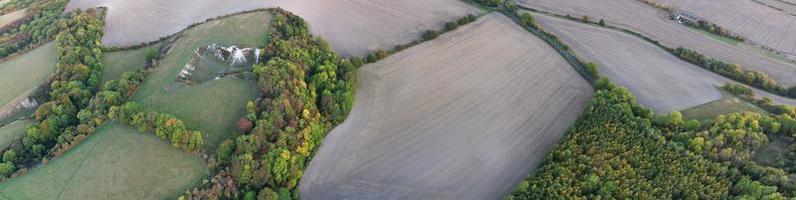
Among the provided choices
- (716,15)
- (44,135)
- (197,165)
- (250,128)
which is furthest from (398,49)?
→ (716,15)

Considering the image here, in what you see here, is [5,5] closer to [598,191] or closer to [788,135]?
[598,191]

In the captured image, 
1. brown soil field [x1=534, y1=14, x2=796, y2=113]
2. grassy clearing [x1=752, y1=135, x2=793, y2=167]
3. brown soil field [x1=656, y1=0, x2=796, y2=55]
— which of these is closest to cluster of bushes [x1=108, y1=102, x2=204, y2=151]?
brown soil field [x1=534, y1=14, x2=796, y2=113]

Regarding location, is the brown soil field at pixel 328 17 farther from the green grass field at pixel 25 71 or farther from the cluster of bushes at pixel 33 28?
the green grass field at pixel 25 71

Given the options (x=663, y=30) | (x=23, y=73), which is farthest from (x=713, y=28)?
(x=23, y=73)

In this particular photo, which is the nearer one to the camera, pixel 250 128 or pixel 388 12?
pixel 250 128

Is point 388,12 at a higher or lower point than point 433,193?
higher

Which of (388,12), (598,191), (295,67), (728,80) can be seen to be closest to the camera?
(598,191)

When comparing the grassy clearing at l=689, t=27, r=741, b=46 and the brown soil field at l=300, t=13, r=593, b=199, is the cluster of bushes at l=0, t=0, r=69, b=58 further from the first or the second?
the grassy clearing at l=689, t=27, r=741, b=46
